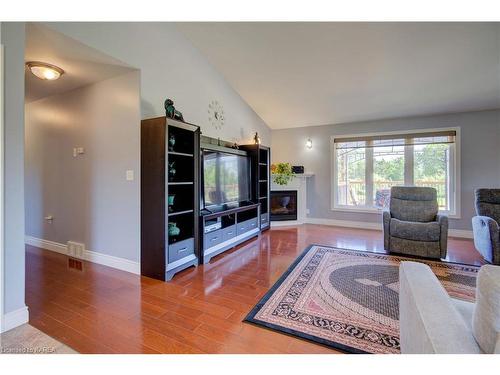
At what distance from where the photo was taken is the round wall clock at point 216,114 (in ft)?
12.4

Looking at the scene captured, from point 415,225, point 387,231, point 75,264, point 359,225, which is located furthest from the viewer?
point 359,225

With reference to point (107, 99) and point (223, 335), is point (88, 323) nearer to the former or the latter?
point (223, 335)

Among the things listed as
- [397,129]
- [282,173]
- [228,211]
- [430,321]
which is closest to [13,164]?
[228,211]

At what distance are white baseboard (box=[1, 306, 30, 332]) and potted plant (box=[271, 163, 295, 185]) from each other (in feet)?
14.2

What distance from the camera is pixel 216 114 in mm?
3922

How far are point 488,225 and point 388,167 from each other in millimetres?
2212

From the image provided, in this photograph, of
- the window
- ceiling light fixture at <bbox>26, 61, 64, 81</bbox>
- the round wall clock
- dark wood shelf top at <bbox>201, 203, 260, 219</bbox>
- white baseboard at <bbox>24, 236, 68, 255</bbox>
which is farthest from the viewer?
the window

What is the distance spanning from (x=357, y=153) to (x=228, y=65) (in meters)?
3.18

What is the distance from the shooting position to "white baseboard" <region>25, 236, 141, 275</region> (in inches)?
105

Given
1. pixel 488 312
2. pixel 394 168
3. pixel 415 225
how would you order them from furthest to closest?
pixel 394 168 < pixel 415 225 < pixel 488 312

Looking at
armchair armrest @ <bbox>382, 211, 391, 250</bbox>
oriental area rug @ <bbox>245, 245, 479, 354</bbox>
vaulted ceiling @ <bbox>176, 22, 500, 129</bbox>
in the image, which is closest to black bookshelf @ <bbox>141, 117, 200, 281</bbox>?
oriental area rug @ <bbox>245, 245, 479, 354</bbox>

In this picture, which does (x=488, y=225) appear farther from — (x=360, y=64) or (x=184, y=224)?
(x=184, y=224)

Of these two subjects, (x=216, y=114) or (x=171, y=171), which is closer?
(x=171, y=171)

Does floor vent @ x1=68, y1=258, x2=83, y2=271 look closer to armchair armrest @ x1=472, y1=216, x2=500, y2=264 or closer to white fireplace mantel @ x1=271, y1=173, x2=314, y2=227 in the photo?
white fireplace mantel @ x1=271, y1=173, x2=314, y2=227
